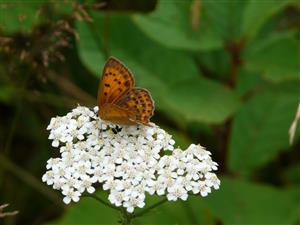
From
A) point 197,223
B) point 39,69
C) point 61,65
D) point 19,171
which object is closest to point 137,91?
point 39,69

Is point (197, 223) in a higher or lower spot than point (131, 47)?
lower

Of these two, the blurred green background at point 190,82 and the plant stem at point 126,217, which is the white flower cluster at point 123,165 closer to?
the plant stem at point 126,217

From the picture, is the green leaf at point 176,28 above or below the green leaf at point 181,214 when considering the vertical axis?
above

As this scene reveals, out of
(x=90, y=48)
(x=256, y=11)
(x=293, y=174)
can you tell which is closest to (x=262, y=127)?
(x=293, y=174)

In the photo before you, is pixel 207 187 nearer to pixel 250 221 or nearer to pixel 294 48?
pixel 250 221

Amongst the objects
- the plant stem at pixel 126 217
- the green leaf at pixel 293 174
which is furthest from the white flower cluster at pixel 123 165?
the green leaf at pixel 293 174
